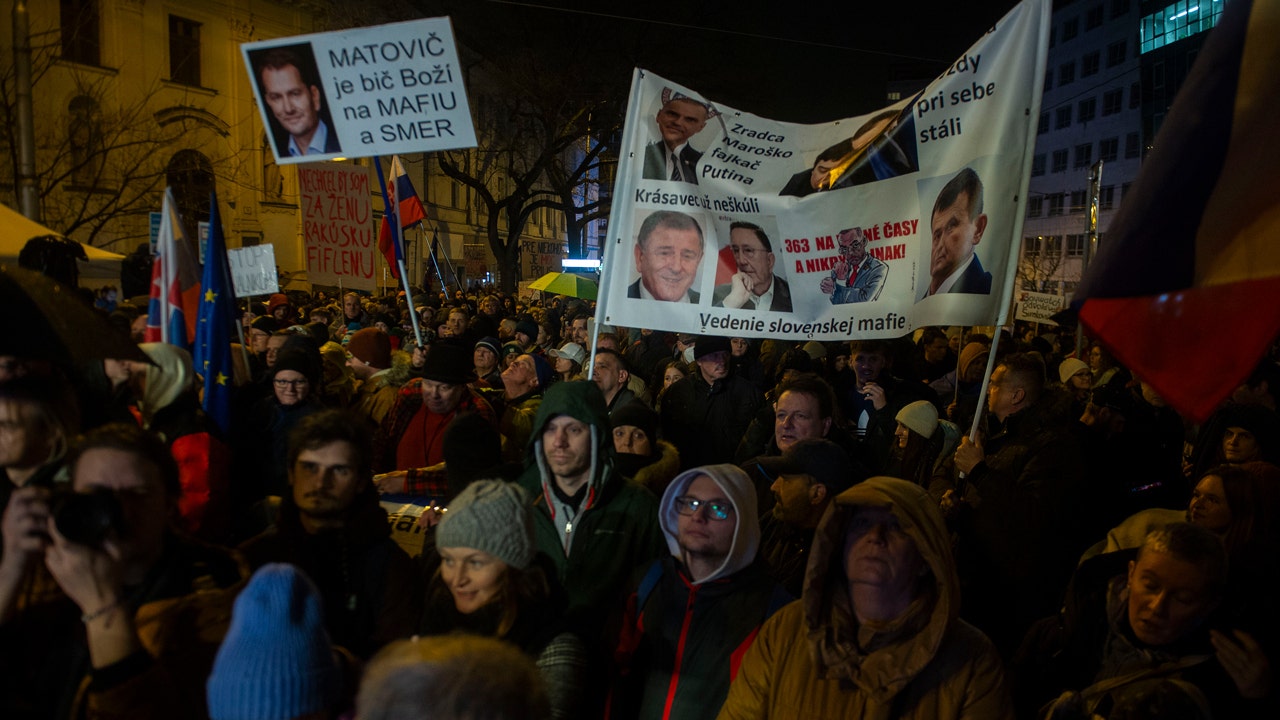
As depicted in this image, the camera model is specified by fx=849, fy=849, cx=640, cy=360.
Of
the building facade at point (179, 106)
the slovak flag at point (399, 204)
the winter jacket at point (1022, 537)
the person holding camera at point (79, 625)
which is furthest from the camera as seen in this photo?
the building facade at point (179, 106)

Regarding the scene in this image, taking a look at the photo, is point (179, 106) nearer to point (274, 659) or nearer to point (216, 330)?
point (216, 330)

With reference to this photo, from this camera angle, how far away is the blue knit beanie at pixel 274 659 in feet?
5.62

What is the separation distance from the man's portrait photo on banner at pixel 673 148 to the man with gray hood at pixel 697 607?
207 centimetres

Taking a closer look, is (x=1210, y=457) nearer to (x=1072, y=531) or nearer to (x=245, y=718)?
(x=1072, y=531)

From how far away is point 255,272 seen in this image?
9.04m

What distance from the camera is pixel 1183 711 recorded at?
2.53 meters

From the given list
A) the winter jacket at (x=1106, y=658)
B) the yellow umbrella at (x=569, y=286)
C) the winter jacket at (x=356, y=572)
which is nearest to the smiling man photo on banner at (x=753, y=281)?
the winter jacket at (x=1106, y=658)

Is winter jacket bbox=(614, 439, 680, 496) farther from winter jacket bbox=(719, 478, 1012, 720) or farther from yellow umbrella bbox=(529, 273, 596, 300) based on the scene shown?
yellow umbrella bbox=(529, 273, 596, 300)

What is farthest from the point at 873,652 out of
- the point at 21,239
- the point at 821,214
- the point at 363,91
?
the point at 21,239

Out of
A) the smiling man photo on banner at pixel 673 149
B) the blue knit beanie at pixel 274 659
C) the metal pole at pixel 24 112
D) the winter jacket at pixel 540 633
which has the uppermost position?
the metal pole at pixel 24 112

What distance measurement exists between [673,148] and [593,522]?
7.17 feet

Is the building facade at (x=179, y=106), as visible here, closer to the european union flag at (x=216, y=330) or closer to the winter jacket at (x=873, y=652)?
the european union flag at (x=216, y=330)

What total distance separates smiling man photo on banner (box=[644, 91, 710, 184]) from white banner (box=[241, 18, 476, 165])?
1122mm

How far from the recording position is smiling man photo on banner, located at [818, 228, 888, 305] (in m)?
4.45
